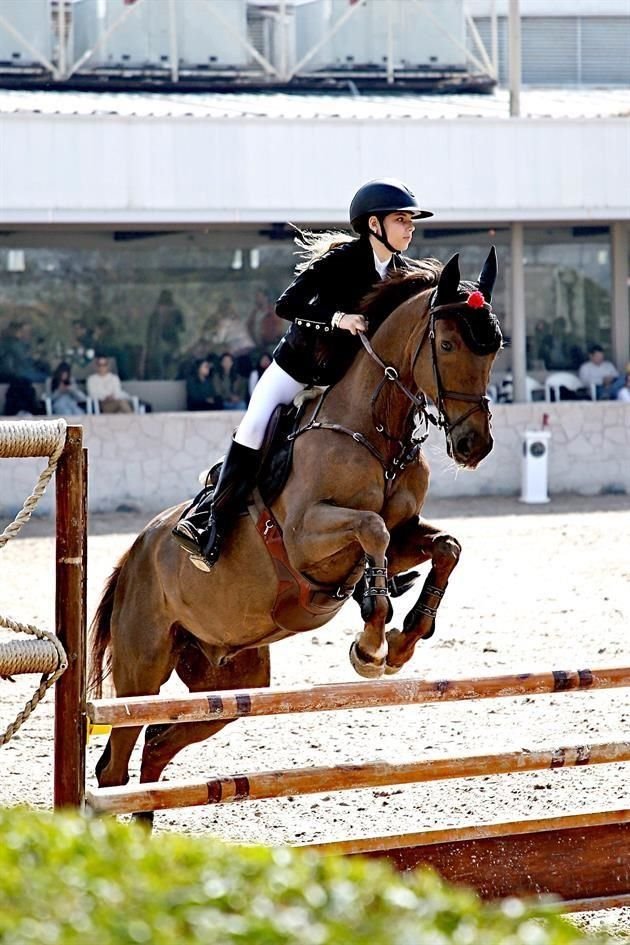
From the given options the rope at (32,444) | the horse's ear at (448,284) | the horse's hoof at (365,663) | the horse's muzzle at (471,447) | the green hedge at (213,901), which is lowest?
the horse's hoof at (365,663)

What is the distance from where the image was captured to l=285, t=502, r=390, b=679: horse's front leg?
4688 millimetres

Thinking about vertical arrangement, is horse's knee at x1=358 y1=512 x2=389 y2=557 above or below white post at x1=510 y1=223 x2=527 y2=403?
below

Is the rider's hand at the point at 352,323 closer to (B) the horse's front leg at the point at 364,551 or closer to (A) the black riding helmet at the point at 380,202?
(A) the black riding helmet at the point at 380,202

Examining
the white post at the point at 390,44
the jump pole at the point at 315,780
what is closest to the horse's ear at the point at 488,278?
→ the jump pole at the point at 315,780

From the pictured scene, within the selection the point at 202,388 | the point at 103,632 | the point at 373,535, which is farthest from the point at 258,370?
the point at 373,535

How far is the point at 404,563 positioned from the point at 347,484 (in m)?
0.38

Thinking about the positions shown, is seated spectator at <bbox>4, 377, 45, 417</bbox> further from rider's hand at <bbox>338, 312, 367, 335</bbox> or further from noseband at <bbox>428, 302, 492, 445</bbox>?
noseband at <bbox>428, 302, 492, 445</bbox>

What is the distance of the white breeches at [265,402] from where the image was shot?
535 centimetres

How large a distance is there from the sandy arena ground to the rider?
1179mm

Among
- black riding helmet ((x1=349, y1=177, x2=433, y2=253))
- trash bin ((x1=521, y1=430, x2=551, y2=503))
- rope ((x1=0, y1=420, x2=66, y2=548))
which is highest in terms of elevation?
black riding helmet ((x1=349, y1=177, x2=433, y2=253))

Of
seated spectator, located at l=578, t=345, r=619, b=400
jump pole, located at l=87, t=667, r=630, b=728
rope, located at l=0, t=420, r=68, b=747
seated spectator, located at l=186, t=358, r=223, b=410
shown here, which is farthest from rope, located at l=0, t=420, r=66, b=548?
seated spectator, located at l=578, t=345, r=619, b=400

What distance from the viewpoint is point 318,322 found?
5.20 m

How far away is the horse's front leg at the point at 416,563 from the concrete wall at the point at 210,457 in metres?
8.94

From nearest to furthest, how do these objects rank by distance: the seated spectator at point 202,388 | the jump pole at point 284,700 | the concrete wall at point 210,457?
1. the jump pole at point 284,700
2. the concrete wall at point 210,457
3. the seated spectator at point 202,388
